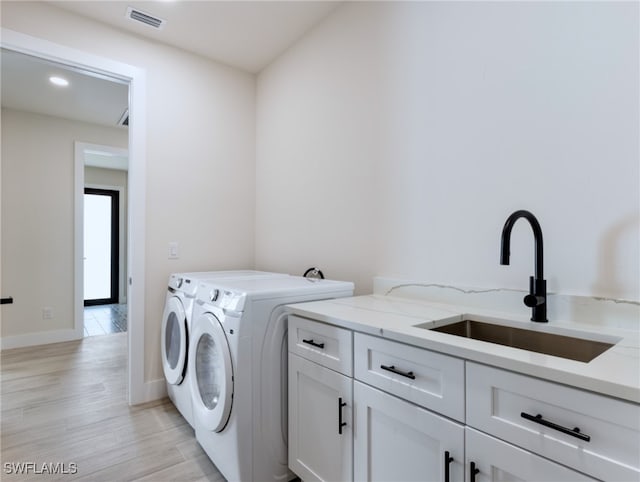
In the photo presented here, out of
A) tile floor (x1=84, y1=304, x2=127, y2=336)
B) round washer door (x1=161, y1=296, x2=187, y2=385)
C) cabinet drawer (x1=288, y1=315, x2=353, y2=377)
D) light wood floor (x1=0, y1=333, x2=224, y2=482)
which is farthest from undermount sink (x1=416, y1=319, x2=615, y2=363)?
tile floor (x1=84, y1=304, x2=127, y2=336)

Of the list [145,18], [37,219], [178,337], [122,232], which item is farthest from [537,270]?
[122,232]

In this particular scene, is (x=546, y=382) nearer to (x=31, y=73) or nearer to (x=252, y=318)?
(x=252, y=318)

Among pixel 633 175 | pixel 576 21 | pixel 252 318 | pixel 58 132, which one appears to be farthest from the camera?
pixel 58 132

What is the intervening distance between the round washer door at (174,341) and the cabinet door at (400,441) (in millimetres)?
1218

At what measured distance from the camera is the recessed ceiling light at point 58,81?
308 cm

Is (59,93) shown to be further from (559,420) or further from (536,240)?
(559,420)

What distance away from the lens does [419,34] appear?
1.76m

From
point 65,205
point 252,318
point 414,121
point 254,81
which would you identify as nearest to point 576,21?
point 414,121

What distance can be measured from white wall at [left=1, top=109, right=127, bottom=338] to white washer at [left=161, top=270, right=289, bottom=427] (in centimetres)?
247

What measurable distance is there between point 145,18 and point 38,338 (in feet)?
11.7

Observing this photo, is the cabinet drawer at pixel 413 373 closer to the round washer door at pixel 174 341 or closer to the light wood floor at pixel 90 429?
the light wood floor at pixel 90 429

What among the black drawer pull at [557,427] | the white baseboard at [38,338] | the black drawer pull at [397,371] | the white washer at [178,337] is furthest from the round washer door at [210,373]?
the white baseboard at [38,338]

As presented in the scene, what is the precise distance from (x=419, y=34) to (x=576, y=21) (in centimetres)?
71

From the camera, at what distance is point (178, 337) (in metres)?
2.13
